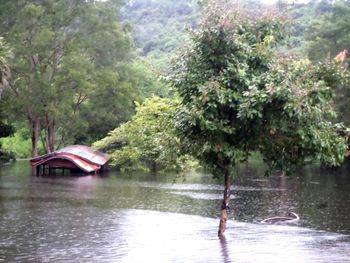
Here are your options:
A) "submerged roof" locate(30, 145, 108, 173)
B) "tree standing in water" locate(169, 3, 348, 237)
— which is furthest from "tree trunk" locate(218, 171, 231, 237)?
"submerged roof" locate(30, 145, 108, 173)

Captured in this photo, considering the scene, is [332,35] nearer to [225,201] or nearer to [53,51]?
Result: [53,51]

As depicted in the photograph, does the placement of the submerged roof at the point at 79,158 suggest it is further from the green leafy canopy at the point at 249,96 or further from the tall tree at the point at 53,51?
the green leafy canopy at the point at 249,96

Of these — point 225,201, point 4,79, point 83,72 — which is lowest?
point 225,201

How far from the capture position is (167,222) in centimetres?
2162

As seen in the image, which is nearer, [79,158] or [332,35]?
[79,158]

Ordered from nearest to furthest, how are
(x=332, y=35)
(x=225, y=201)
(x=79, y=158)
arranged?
1. (x=225, y=201)
2. (x=79, y=158)
3. (x=332, y=35)

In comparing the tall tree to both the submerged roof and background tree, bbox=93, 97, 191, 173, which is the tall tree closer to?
the submerged roof

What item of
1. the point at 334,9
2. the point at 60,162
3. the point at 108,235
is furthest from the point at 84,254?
the point at 334,9

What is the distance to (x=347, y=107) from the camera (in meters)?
45.2

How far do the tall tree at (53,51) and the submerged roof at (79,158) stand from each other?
344cm

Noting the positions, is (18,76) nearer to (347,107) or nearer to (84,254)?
(347,107)

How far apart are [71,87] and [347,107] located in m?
23.6

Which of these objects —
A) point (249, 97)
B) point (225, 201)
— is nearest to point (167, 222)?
point (225, 201)

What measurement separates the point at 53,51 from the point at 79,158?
10037mm
